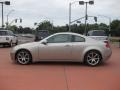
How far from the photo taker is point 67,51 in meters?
13.9

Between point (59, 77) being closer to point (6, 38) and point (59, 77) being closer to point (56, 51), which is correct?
point (56, 51)

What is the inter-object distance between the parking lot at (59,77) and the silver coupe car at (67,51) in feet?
1.13

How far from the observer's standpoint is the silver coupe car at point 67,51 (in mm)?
13922

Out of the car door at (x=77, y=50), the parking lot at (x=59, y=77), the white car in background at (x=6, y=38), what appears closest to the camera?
the parking lot at (x=59, y=77)

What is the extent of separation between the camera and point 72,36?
14305mm

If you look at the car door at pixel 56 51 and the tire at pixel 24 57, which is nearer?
the car door at pixel 56 51

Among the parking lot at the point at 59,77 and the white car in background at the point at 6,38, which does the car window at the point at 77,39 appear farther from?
the white car in background at the point at 6,38

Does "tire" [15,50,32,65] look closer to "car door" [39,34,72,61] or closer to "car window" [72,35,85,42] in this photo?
"car door" [39,34,72,61]

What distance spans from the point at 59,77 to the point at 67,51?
3307 millimetres

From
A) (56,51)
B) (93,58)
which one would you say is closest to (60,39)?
(56,51)

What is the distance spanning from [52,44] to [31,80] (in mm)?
4239

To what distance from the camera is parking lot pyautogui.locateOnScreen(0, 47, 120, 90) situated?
9133 mm

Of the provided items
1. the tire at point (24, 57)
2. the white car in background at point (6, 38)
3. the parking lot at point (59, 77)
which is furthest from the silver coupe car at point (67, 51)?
the white car in background at point (6, 38)

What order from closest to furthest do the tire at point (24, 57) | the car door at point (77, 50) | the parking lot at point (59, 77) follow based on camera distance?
1. the parking lot at point (59, 77)
2. the car door at point (77, 50)
3. the tire at point (24, 57)
